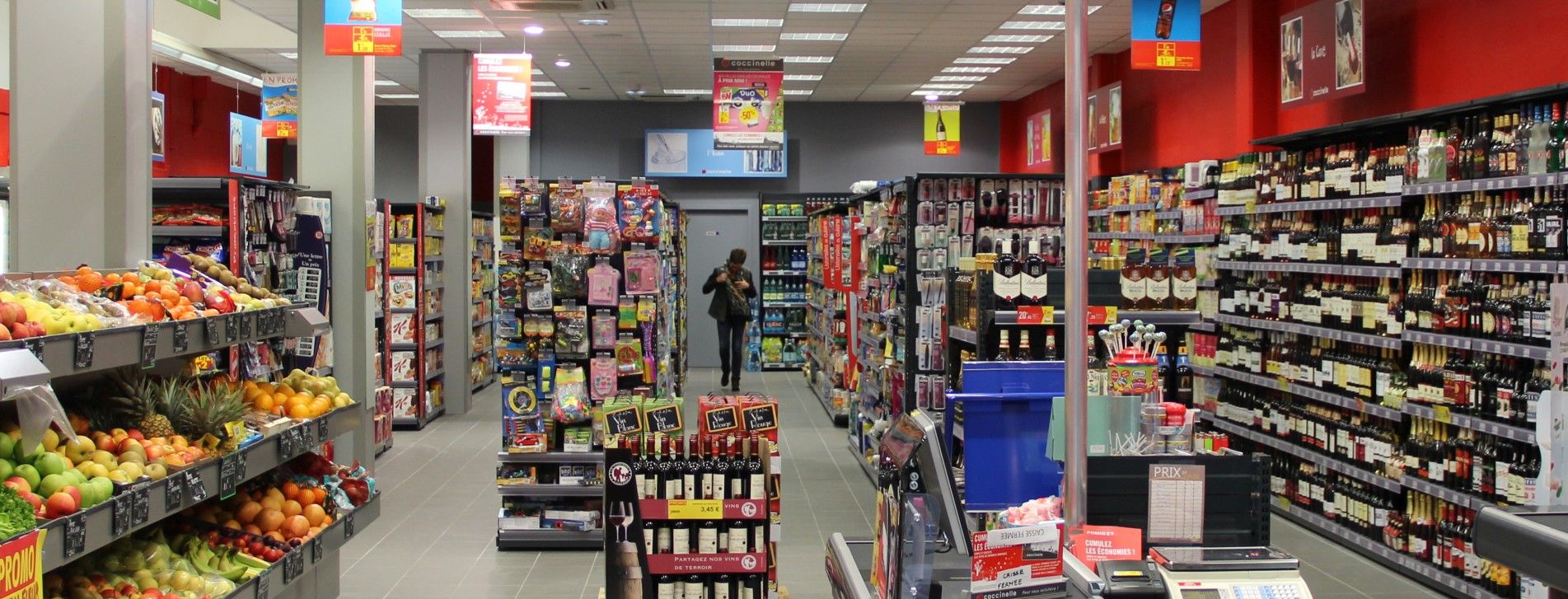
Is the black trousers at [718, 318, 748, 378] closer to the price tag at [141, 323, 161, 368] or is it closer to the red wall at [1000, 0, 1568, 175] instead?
the red wall at [1000, 0, 1568, 175]

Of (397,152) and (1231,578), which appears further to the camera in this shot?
(397,152)

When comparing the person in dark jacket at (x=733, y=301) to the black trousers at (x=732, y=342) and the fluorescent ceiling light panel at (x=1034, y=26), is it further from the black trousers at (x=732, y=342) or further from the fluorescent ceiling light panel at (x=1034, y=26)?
the fluorescent ceiling light panel at (x=1034, y=26)

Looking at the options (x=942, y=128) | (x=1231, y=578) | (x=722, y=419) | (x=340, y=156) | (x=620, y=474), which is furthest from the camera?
(x=942, y=128)

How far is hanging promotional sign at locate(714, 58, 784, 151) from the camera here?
13289mm

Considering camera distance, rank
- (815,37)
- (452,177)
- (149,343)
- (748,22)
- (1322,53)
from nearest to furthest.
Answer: (149,343)
(1322,53)
(748,22)
(815,37)
(452,177)

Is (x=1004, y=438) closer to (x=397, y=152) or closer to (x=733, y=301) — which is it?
(x=733, y=301)

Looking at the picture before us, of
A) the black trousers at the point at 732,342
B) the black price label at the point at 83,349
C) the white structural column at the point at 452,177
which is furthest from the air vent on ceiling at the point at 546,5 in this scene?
the black price label at the point at 83,349

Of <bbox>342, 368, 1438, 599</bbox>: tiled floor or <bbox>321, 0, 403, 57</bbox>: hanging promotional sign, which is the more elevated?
<bbox>321, 0, 403, 57</bbox>: hanging promotional sign

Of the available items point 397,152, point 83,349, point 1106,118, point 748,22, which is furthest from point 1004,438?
point 397,152

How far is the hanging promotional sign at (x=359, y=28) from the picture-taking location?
7.62m

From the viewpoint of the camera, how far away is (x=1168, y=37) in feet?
28.0

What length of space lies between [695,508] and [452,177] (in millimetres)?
9292

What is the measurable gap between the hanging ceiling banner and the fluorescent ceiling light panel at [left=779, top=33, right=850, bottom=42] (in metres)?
4.79

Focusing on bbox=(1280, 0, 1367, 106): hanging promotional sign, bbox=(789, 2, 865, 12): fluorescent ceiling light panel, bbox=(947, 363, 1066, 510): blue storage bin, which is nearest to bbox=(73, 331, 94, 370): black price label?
bbox=(947, 363, 1066, 510): blue storage bin
